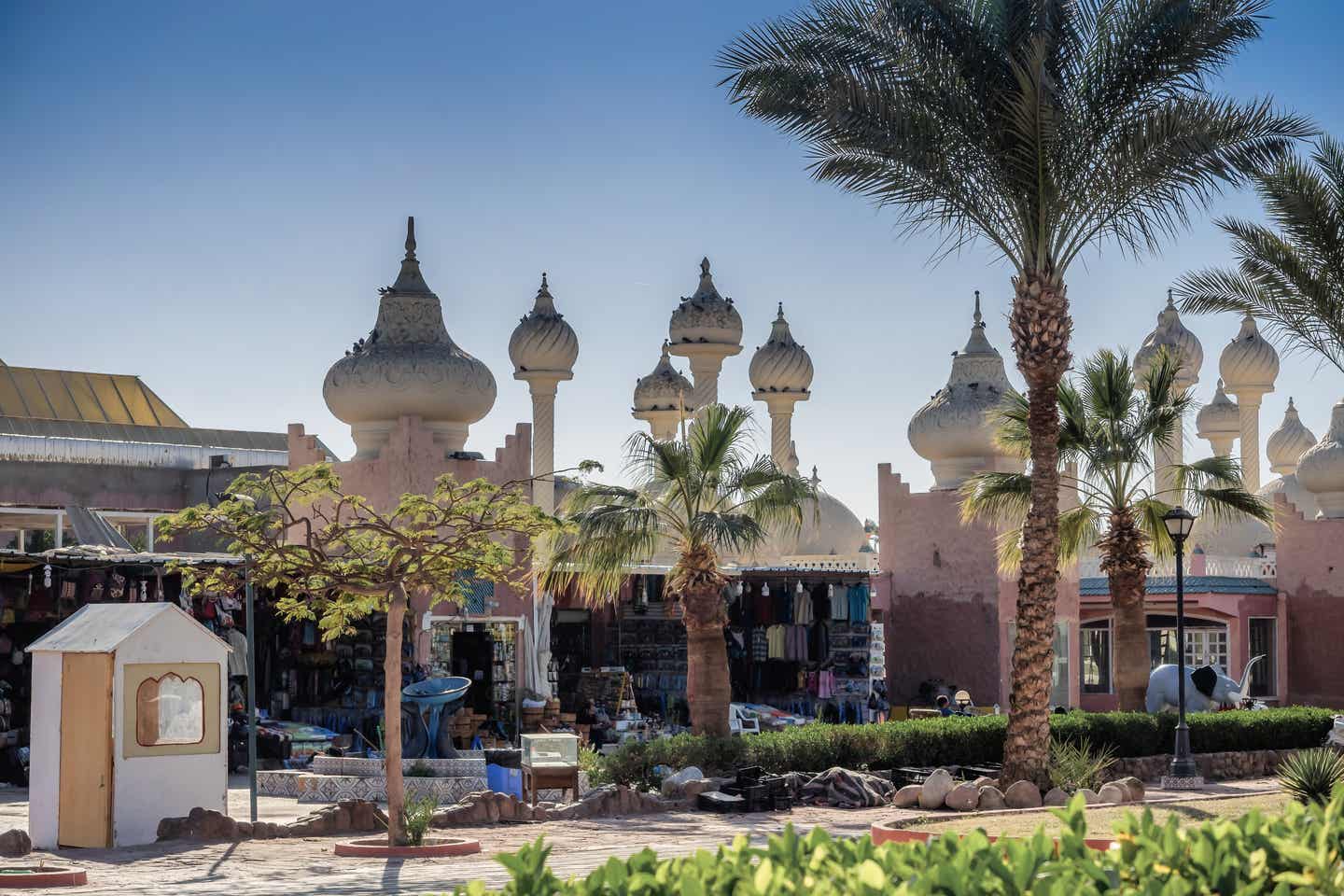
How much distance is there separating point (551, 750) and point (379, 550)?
12.3ft

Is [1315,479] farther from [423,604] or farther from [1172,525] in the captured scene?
[423,604]

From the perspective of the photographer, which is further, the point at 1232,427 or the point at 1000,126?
the point at 1232,427

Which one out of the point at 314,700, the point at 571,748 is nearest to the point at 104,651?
the point at 571,748

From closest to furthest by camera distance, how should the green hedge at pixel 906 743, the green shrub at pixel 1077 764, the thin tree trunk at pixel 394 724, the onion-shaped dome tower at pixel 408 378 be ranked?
the thin tree trunk at pixel 394 724 < the green shrub at pixel 1077 764 < the green hedge at pixel 906 743 < the onion-shaped dome tower at pixel 408 378

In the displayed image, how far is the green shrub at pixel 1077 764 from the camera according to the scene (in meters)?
20.2

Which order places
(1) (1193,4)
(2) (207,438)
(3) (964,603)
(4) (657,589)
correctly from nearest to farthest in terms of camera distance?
(1) (1193,4) < (4) (657,589) < (3) (964,603) < (2) (207,438)

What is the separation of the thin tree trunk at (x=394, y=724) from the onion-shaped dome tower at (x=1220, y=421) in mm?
35851

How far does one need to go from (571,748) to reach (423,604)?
21.3ft

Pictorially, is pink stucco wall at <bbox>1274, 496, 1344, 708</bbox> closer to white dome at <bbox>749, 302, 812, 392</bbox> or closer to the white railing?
the white railing

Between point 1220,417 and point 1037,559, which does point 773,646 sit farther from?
point 1220,417

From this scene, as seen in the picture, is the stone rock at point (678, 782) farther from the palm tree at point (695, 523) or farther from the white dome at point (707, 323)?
the white dome at point (707, 323)

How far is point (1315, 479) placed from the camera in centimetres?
3781

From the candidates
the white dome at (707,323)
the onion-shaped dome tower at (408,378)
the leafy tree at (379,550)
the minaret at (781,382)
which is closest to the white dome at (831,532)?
the minaret at (781,382)

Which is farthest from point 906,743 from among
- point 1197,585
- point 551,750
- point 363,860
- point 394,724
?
point 1197,585
